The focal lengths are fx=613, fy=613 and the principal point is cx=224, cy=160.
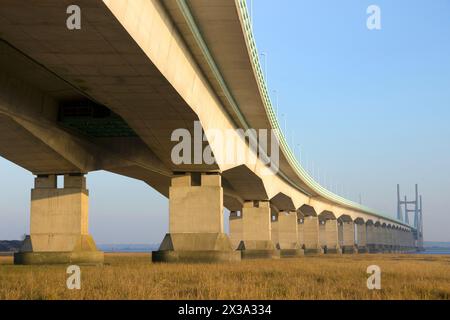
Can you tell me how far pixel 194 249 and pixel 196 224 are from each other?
61.4 inches

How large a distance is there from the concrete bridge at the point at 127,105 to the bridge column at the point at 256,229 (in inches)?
266

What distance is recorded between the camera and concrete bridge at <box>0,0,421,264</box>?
1888 cm

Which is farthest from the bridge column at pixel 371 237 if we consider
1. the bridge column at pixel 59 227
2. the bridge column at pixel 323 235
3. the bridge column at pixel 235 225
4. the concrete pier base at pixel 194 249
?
the bridge column at pixel 59 227

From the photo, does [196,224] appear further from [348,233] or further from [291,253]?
[348,233]

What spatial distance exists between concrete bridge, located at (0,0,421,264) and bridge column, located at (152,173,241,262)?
6 cm

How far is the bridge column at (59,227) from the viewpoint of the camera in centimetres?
3894

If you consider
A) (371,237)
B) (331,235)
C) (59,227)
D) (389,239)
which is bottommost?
(389,239)

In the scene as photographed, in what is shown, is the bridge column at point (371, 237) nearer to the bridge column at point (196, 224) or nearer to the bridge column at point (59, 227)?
the bridge column at point (196, 224)

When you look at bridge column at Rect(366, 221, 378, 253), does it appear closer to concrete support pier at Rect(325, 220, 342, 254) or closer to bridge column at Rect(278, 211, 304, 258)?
concrete support pier at Rect(325, 220, 342, 254)

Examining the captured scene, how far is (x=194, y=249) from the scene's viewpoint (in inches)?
1491

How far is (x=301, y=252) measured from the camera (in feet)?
262

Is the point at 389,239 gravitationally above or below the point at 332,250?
below

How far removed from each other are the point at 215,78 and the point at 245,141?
15.9 metres

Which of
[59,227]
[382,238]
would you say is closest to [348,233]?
[382,238]
